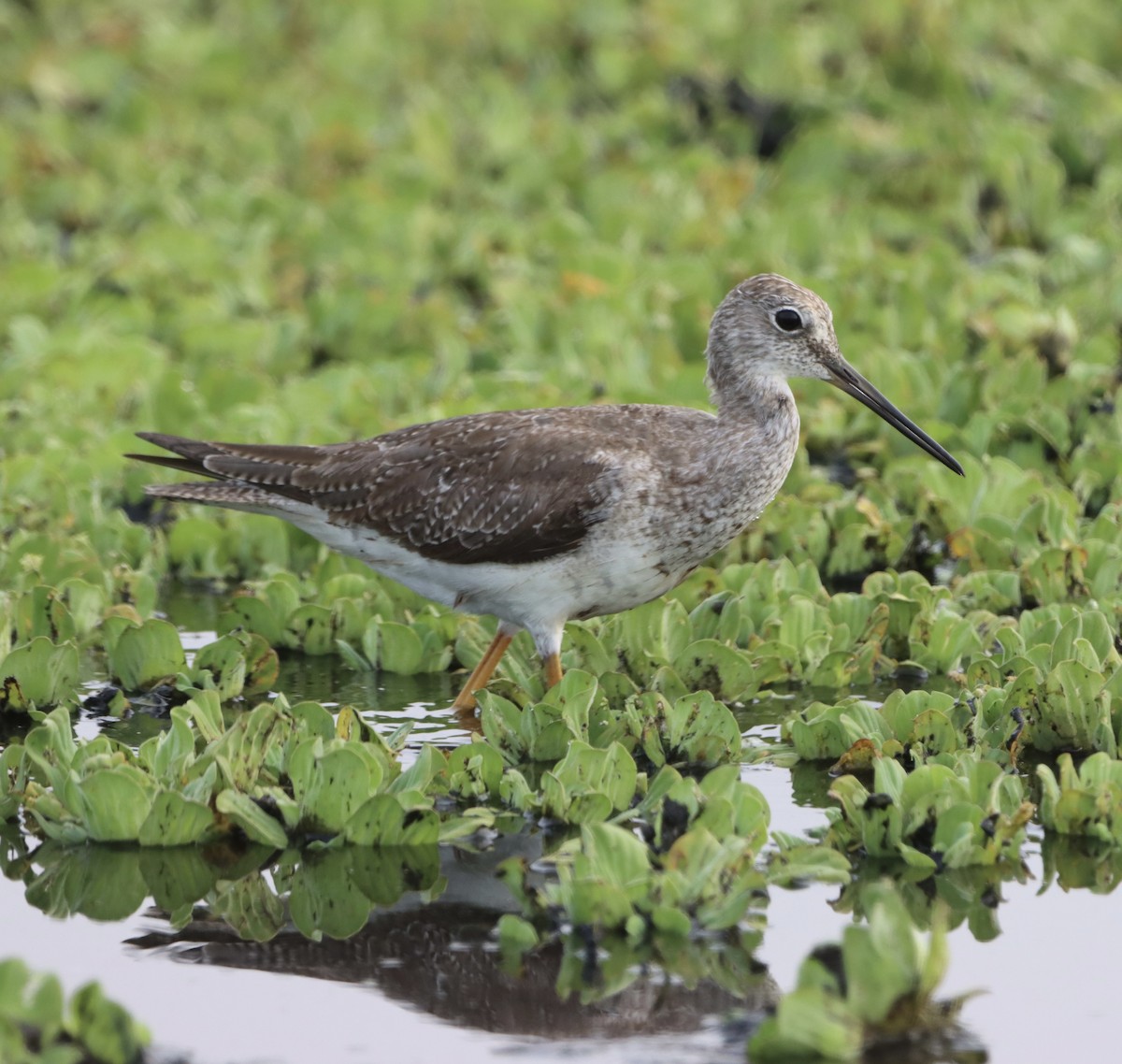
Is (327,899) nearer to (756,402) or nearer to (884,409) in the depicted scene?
(756,402)

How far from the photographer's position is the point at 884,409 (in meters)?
8.77

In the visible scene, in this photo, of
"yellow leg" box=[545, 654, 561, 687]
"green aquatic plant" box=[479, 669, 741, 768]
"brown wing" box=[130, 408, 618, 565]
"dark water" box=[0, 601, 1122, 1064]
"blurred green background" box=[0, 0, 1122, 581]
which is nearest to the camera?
"dark water" box=[0, 601, 1122, 1064]

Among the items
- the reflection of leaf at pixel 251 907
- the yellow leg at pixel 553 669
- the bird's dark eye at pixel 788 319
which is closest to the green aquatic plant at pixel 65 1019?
the reflection of leaf at pixel 251 907

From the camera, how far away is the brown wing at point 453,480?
8.21 m

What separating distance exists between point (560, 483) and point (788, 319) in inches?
55.4

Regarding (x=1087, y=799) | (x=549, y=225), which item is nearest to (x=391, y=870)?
(x=1087, y=799)

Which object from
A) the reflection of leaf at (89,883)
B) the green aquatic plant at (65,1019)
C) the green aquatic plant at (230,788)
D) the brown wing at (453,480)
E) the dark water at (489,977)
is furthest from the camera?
the brown wing at (453,480)

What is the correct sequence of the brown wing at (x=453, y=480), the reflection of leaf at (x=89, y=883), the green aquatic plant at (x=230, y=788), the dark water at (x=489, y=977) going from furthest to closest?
the brown wing at (x=453, y=480), the green aquatic plant at (x=230, y=788), the reflection of leaf at (x=89, y=883), the dark water at (x=489, y=977)

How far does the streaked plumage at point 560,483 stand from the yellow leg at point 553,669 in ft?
0.03

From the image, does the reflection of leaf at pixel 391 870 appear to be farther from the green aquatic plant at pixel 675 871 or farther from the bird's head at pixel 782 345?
the bird's head at pixel 782 345

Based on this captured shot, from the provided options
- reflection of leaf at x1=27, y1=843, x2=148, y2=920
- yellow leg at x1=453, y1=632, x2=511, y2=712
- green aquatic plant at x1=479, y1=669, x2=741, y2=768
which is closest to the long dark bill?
green aquatic plant at x1=479, y1=669, x2=741, y2=768

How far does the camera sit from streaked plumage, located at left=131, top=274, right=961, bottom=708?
26.8ft

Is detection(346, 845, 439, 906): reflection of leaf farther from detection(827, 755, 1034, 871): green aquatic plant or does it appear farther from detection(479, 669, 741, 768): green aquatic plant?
detection(827, 755, 1034, 871): green aquatic plant

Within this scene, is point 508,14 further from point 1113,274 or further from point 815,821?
point 815,821
